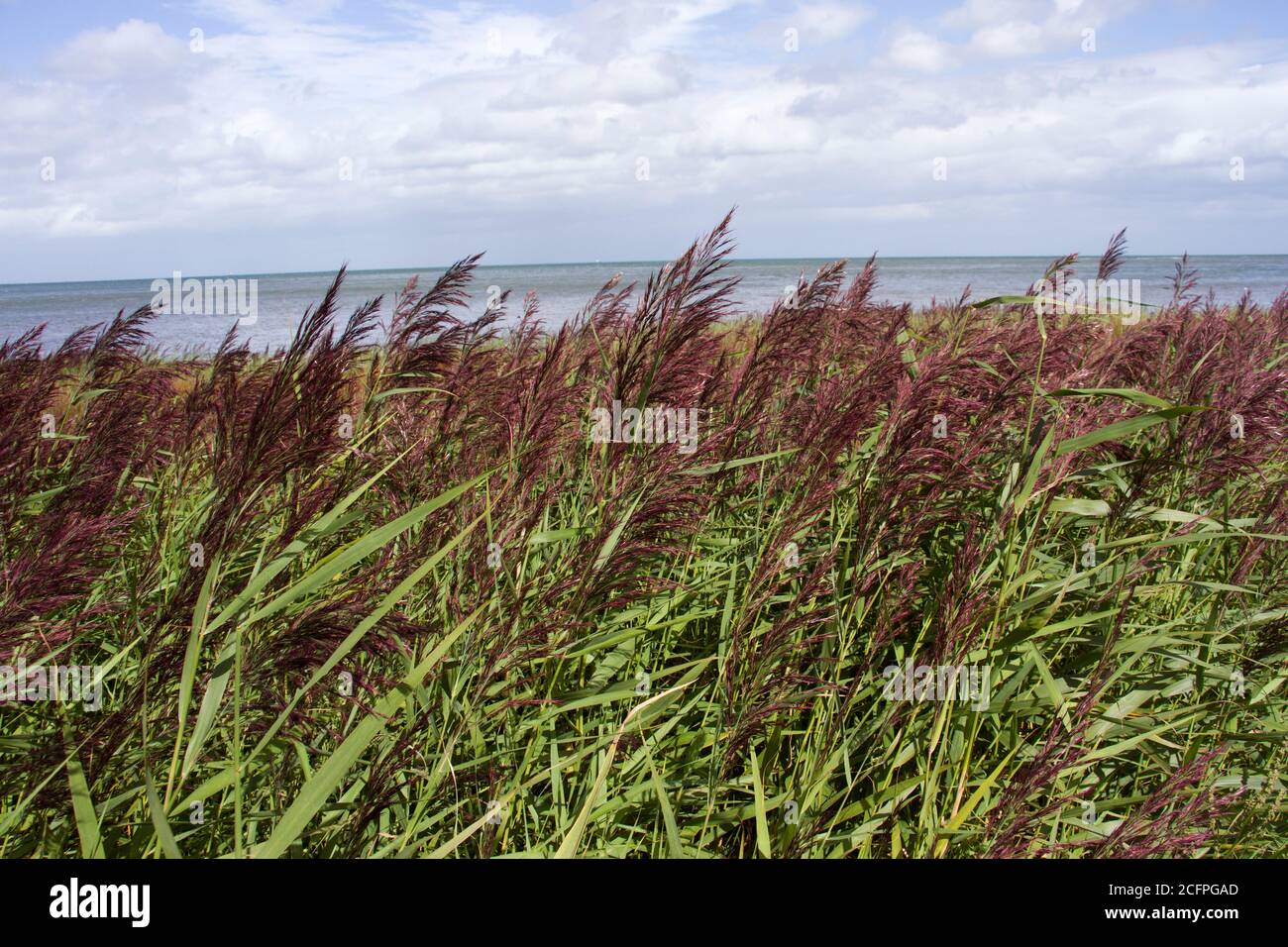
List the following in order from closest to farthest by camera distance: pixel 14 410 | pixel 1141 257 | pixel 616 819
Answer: pixel 616 819
pixel 14 410
pixel 1141 257

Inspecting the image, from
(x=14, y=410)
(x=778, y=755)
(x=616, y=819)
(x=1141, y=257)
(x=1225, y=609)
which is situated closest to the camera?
(x=616, y=819)

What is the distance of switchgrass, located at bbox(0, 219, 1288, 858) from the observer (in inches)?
65.9

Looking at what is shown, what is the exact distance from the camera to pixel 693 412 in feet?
8.18

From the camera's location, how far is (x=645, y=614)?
2527 mm

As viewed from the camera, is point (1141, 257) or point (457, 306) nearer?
point (457, 306)

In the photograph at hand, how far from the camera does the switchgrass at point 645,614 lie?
1.67 metres

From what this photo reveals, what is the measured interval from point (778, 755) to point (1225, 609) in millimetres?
1660

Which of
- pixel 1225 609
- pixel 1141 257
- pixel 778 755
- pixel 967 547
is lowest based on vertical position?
pixel 778 755

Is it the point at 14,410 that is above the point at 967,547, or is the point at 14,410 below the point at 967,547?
above

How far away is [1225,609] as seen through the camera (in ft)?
9.06

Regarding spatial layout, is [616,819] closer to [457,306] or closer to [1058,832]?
[1058,832]

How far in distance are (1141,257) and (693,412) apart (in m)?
83.7
